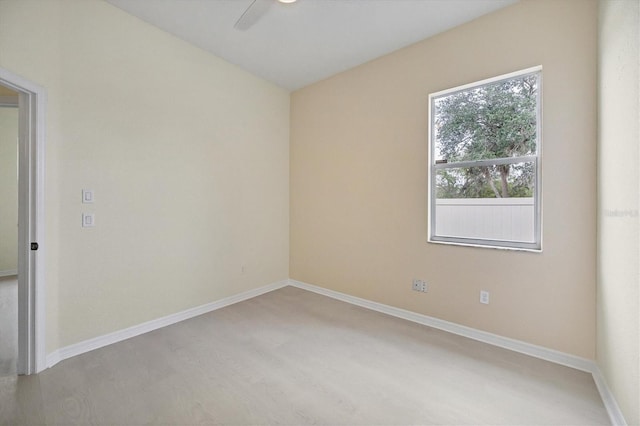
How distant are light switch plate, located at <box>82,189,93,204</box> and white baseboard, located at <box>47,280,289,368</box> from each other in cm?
117

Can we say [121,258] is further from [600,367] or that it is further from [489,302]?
[600,367]

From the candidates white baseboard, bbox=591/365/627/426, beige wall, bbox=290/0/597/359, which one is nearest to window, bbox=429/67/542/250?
beige wall, bbox=290/0/597/359

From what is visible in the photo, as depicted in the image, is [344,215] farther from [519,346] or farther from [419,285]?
[519,346]

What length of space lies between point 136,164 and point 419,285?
3.08m

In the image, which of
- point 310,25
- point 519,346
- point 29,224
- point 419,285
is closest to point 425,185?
point 419,285

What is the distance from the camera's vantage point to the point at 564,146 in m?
2.09

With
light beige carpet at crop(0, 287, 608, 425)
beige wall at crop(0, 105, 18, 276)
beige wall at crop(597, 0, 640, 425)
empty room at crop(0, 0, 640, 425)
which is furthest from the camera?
beige wall at crop(0, 105, 18, 276)

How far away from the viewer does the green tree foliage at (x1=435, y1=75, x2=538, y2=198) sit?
2.32 meters

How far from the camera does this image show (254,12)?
Result: 76.4 inches

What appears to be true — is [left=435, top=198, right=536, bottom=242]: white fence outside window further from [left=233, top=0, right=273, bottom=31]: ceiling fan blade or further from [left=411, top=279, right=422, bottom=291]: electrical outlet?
[left=233, top=0, right=273, bottom=31]: ceiling fan blade

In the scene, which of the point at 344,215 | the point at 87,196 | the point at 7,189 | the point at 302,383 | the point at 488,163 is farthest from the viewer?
the point at 7,189

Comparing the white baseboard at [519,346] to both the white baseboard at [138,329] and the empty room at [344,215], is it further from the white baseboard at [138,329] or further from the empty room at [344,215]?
the white baseboard at [138,329]

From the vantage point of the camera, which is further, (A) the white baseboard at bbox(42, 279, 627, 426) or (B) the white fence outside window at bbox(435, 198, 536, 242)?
(B) the white fence outside window at bbox(435, 198, 536, 242)

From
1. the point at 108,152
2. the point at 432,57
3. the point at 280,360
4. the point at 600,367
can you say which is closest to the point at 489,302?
the point at 600,367
